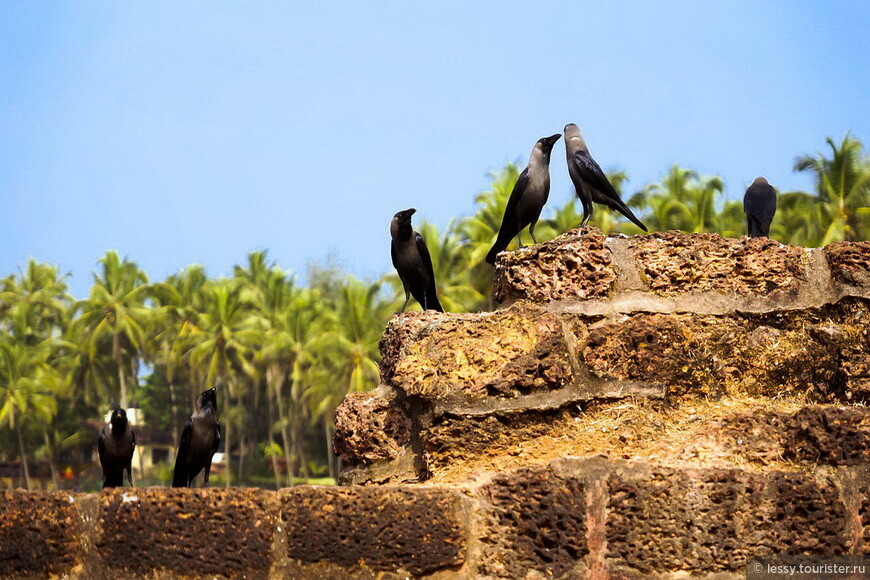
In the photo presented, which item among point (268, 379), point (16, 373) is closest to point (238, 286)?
point (268, 379)

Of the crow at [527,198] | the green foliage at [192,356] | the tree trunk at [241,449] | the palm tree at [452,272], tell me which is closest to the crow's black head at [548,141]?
the crow at [527,198]

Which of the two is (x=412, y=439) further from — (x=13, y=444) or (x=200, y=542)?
(x=13, y=444)

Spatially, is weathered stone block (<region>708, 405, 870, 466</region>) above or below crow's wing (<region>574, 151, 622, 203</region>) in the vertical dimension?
below

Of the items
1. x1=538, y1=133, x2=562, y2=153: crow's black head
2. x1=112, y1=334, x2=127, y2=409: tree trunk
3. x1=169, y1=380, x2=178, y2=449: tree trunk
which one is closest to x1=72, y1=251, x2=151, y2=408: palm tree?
x1=112, y1=334, x2=127, y2=409: tree trunk

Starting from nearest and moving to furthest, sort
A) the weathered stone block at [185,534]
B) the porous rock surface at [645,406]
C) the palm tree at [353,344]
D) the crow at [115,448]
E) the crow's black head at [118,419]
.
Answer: the weathered stone block at [185,534]
the porous rock surface at [645,406]
the crow at [115,448]
the crow's black head at [118,419]
the palm tree at [353,344]

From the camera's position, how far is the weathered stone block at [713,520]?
3.33 m

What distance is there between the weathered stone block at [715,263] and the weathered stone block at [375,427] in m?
1.03

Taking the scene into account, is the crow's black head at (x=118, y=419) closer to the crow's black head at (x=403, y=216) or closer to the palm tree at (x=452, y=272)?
the crow's black head at (x=403, y=216)

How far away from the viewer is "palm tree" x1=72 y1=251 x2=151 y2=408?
2687 inches

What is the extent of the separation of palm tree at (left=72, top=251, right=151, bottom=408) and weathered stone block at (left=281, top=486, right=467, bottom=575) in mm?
→ 66897

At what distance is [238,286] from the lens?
68875 mm

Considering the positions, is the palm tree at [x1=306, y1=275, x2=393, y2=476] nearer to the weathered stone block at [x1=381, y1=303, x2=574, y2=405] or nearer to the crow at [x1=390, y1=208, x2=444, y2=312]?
the crow at [x1=390, y1=208, x2=444, y2=312]

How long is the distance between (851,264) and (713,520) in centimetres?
117

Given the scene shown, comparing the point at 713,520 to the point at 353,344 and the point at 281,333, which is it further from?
the point at 281,333
